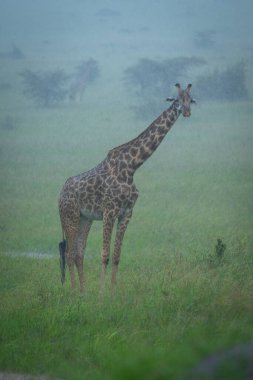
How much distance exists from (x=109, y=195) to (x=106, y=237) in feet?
0.96

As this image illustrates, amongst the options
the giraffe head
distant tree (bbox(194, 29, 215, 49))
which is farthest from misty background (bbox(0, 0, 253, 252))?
the giraffe head

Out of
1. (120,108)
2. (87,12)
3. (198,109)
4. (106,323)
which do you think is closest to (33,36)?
(87,12)

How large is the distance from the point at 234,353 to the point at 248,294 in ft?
11.9

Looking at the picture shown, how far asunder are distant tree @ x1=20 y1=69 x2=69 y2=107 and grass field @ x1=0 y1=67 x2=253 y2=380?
99mm

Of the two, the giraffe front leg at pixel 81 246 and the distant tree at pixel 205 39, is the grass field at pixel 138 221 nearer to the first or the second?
the giraffe front leg at pixel 81 246

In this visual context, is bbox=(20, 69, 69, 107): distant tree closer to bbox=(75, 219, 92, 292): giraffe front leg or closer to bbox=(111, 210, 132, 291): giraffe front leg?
bbox=(75, 219, 92, 292): giraffe front leg

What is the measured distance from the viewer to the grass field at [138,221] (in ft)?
16.9

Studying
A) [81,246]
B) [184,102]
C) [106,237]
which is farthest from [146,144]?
[81,246]

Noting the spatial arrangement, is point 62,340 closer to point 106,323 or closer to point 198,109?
point 106,323

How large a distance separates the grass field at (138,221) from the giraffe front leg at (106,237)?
5.4 inches

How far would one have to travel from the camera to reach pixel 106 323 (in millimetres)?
4980

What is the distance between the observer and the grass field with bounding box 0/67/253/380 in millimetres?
5160

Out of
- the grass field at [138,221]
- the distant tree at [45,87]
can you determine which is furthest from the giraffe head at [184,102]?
the distant tree at [45,87]

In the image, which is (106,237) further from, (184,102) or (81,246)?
(184,102)
